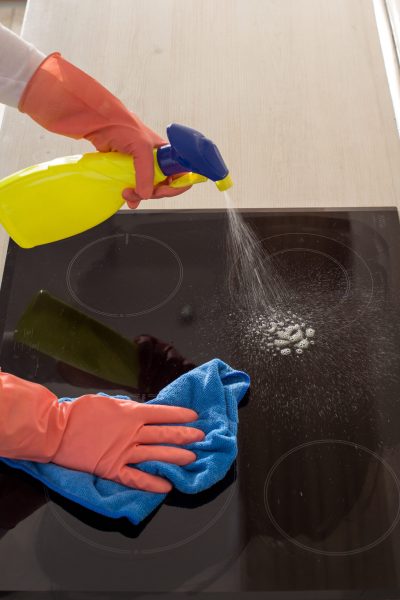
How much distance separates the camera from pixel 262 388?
3.99 ft

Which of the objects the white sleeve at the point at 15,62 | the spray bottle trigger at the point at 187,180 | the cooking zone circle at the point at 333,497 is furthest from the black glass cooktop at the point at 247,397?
the white sleeve at the point at 15,62

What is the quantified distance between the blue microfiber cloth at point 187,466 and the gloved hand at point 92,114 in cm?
30

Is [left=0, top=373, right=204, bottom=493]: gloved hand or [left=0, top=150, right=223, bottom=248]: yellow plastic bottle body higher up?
[left=0, top=150, right=223, bottom=248]: yellow plastic bottle body

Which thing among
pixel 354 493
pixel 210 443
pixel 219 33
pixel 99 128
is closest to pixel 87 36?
pixel 219 33

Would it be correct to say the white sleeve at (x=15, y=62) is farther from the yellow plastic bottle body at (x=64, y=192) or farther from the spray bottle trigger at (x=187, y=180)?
the spray bottle trigger at (x=187, y=180)

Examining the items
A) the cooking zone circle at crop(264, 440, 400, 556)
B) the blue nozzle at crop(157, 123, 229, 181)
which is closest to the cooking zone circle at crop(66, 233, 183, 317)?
the blue nozzle at crop(157, 123, 229, 181)

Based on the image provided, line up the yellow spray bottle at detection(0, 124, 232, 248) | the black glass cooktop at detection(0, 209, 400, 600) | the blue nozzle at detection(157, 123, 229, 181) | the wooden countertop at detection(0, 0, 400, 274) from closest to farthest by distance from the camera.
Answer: the black glass cooktop at detection(0, 209, 400, 600) < the blue nozzle at detection(157, 123, 229, 181) < the yellow spray bottle at detection(0, 124, 232, 248) < the wooden countertop at detection(0, 0, 400, 274)

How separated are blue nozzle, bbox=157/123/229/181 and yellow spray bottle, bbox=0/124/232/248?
3 cm

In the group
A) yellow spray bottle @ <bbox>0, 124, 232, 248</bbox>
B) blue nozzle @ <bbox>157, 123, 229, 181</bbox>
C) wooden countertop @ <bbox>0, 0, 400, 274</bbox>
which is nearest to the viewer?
blue nozzle @ <bbox>157, 123, 229, 181</bbox>

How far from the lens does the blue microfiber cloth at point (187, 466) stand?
3.54 feet

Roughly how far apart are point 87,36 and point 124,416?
Answer: 97 centimetres

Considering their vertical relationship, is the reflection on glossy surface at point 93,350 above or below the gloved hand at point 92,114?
below

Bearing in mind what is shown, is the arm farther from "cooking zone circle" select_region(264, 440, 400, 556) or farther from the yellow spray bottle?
"cooking zone circle" select_region(264, 440, 400, 556)

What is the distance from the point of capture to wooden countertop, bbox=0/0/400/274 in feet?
4.99
